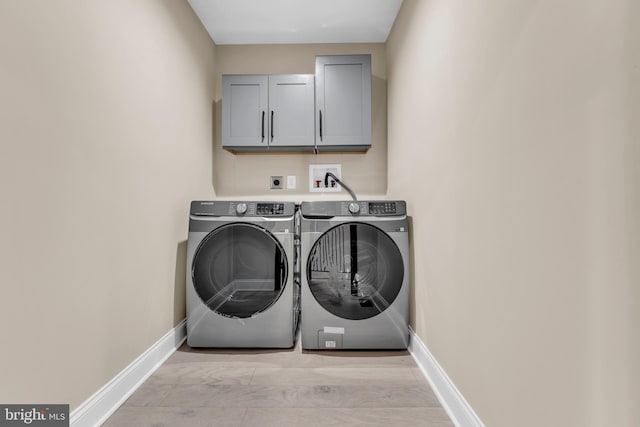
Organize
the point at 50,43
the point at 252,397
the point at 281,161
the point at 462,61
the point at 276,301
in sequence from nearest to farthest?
the point at 50,43
the point at 462,61
the point at 252,397
the point at 276,301
the point at 281,161

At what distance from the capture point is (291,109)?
8.30 feet

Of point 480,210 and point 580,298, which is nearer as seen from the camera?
point 580,298

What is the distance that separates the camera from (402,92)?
2.24 meters

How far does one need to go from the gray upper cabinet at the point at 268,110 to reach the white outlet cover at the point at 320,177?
310 millimetres

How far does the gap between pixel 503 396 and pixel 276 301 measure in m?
1.29

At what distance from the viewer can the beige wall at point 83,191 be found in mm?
975

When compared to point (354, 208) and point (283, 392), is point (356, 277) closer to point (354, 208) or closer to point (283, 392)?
point (354, 208)

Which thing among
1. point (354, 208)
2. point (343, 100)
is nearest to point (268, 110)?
point (343, 100)

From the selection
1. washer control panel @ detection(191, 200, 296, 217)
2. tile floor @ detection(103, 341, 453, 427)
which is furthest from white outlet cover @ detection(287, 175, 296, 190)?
tile floor @ detection(103, 341, 453, 427)

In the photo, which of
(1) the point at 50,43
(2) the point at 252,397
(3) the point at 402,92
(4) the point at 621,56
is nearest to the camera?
(4) the point at 621,56

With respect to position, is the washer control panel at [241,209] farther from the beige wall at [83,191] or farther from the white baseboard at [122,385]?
the white baseboard at [122,385]

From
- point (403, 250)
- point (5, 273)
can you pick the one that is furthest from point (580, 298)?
point (5, 273)

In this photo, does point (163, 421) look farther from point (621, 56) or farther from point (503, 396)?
point (621, 56)

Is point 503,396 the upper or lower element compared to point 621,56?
lower
